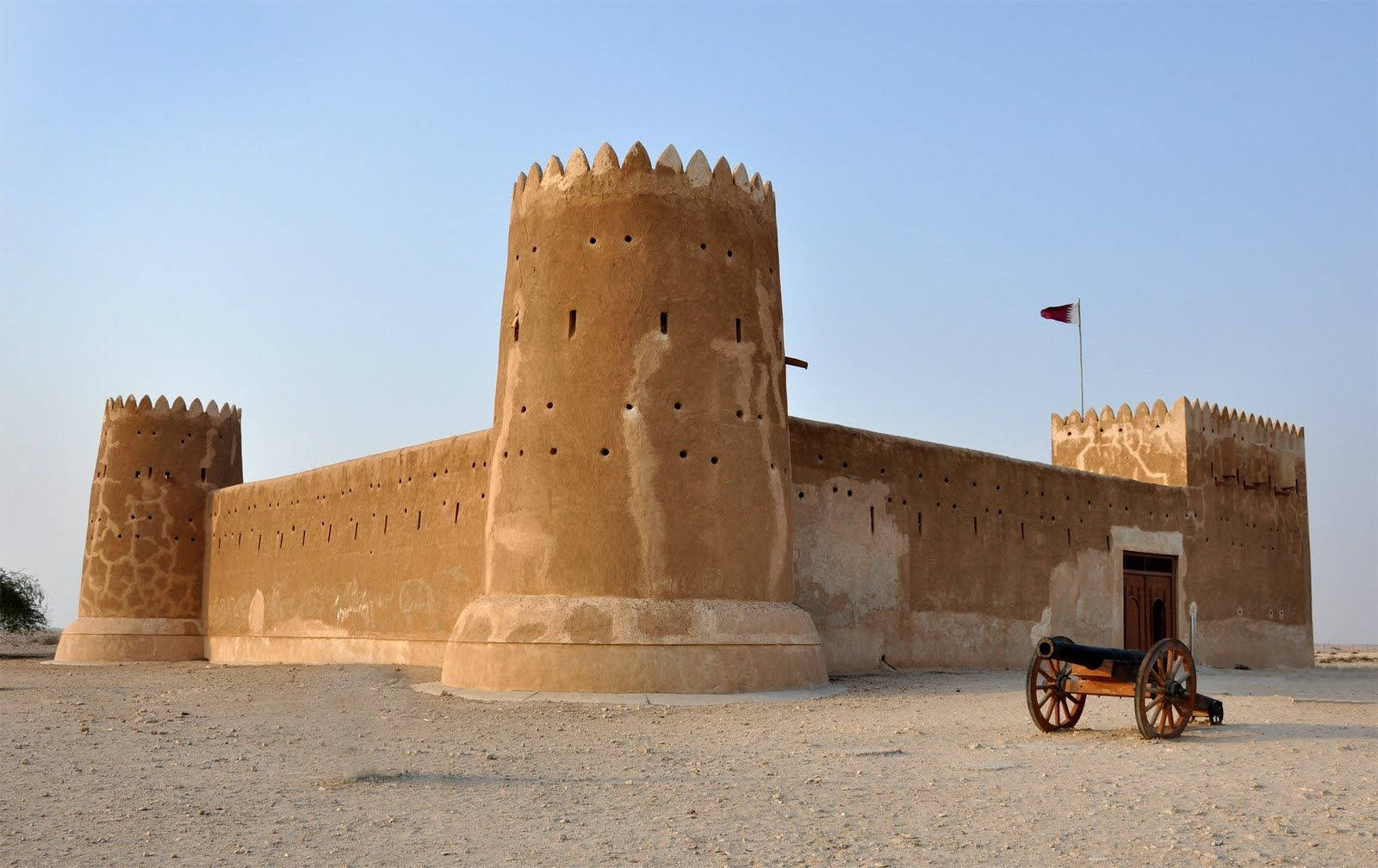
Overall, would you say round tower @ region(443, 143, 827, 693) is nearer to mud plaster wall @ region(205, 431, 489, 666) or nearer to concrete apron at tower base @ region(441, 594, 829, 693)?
concrete apron at tower base @ region(441, 594, 829, 693)

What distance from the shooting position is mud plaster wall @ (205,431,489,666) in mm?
15492

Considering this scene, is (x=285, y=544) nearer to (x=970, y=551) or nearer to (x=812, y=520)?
(x=812, y=520)

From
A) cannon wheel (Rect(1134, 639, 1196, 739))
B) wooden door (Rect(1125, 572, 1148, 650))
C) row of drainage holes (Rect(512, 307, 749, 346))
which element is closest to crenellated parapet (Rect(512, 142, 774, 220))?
row of drainage holes (Rect(512, 307, 749, 346))

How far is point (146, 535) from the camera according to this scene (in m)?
22.3

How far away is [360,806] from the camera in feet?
18.8

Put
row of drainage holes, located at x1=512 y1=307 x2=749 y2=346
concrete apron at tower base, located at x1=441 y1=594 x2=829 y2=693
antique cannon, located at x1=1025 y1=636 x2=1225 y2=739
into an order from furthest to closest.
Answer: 1. row of drainage holes, located at x1=512 y1=307 x2=749 y2=346
2. concrete apron at tower base, located at x1=441 y1=594 x2=829 y2=693
3. antique cannon, located at x1=1025 y1=636 x2=1225 y2=739

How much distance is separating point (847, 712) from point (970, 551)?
706cm

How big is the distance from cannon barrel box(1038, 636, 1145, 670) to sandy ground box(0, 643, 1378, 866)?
0.51m

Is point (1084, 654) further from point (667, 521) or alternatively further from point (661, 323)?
point (661, 323)

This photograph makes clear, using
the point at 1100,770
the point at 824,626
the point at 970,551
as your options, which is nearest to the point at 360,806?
the point at 1100,770

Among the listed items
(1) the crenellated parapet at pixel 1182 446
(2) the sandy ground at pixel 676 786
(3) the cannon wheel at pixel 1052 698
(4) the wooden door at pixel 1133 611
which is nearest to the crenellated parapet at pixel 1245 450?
(1) the crenellated parapet at pixel 1182 446

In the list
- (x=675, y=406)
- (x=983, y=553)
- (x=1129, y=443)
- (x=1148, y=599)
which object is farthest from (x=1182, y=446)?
(x=675, y=406)

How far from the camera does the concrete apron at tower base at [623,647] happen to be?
36.7ft

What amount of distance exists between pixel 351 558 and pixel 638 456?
25.0 feet
